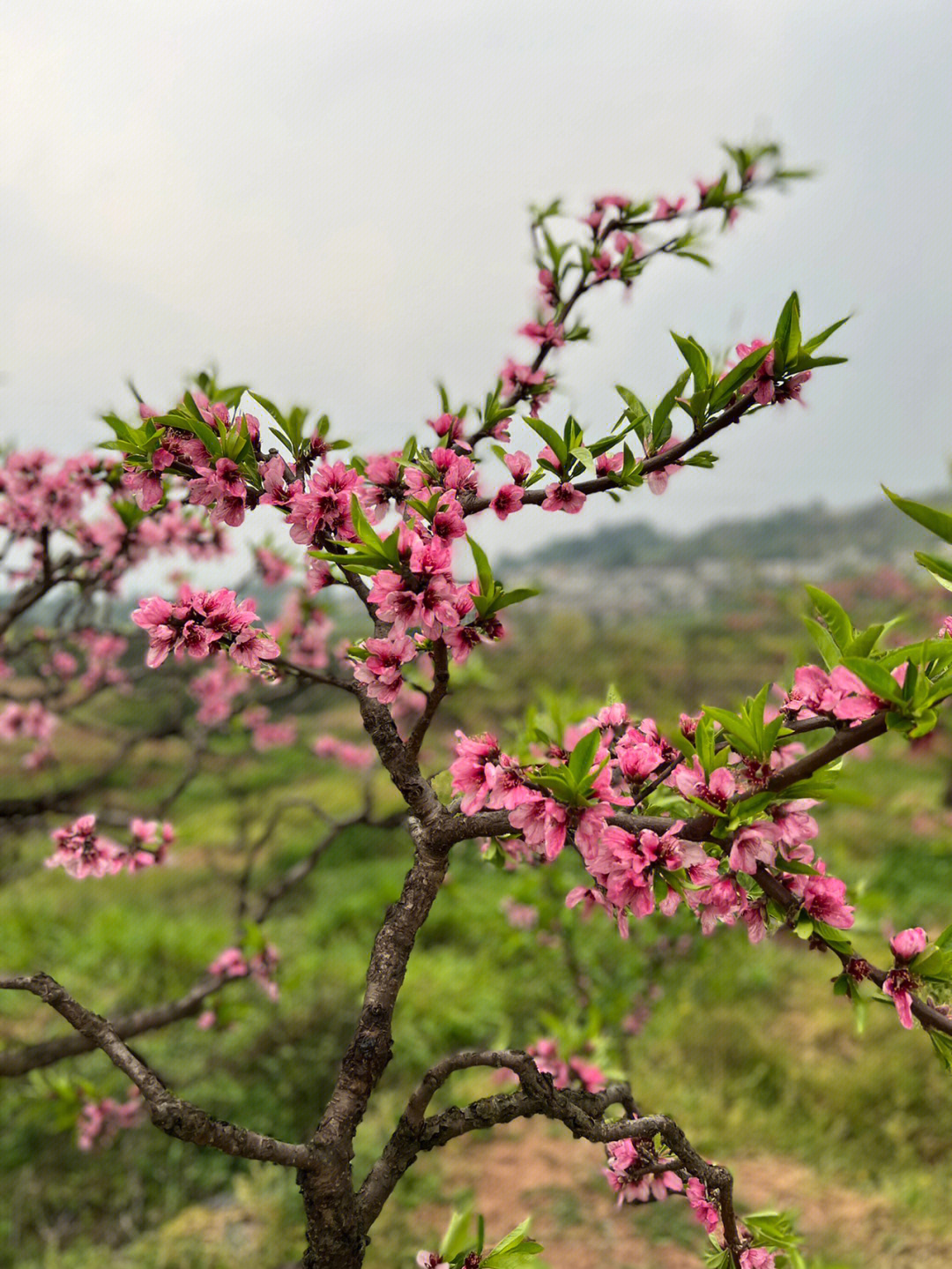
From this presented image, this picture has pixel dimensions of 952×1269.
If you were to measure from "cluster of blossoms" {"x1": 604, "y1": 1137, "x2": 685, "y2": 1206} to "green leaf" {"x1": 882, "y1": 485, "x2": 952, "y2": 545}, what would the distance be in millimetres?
1239

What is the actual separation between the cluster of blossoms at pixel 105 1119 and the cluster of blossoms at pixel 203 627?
2.46 metres

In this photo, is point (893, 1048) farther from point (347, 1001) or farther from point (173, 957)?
point (173, 957)

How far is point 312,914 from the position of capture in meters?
8.12

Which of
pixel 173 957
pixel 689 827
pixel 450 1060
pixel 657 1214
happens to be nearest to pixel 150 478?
pixel 689 827

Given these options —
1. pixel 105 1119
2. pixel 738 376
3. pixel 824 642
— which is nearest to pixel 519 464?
pixel 738 376

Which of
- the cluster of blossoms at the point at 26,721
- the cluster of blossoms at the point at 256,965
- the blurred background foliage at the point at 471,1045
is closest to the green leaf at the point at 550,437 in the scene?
the blurred background foliage at the point at 471,1045

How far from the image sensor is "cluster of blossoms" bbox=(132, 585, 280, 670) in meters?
1.21

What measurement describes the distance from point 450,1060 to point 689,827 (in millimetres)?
710

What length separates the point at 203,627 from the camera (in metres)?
1.25

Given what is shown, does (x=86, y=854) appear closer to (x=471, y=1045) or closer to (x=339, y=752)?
(x=471, y=1045)

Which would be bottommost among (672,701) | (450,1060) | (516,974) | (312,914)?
(450,1060)

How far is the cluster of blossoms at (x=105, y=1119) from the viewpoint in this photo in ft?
10.3

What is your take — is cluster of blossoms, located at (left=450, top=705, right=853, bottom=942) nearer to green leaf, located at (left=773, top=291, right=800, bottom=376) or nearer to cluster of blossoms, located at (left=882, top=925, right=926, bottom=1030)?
cluster of blossoms, located at (left=882, top=925, right=926, bottom=1030)

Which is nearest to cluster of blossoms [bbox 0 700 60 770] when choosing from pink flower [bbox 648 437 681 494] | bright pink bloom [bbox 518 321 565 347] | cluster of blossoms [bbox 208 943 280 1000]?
cluster of blossoms [bbox 208 943 280 1000]
